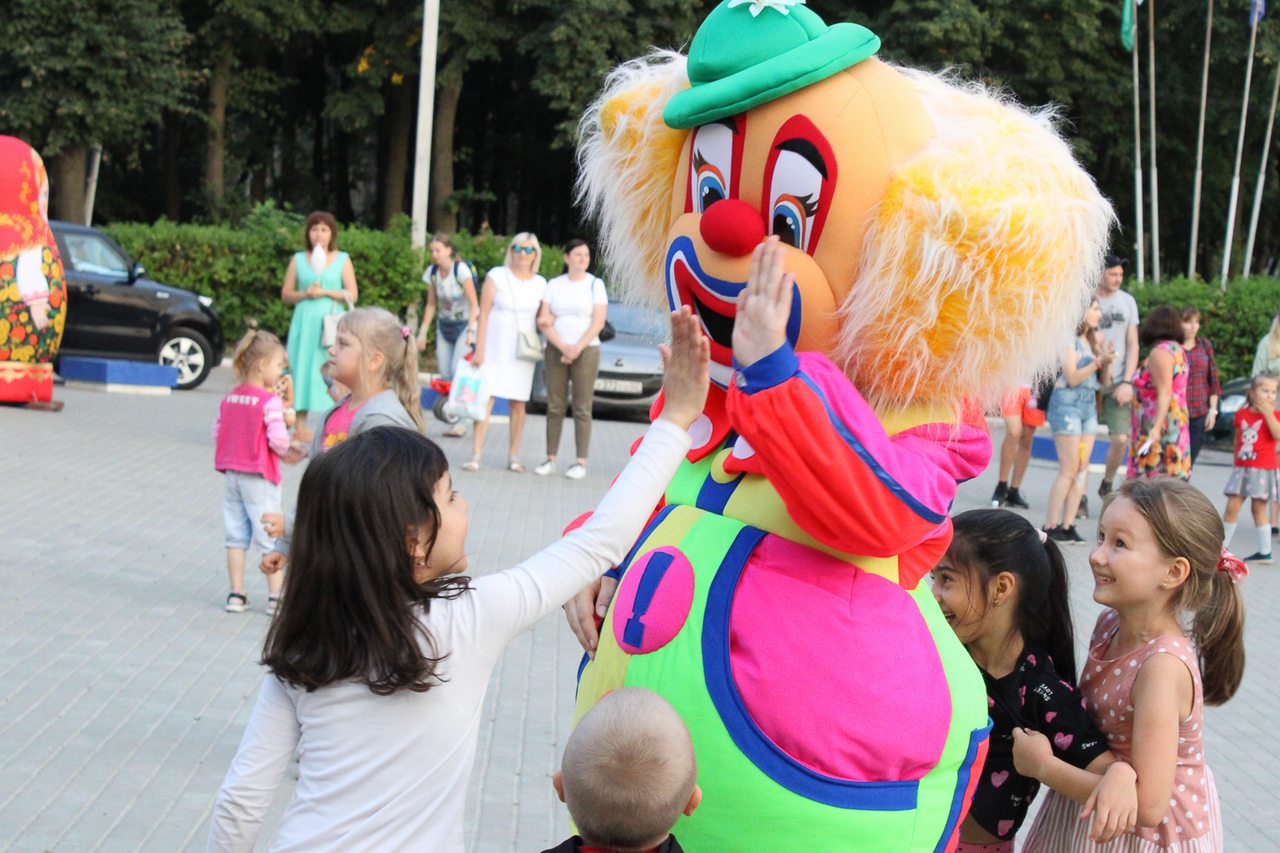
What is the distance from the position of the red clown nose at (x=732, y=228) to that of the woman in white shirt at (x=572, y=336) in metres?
7.76

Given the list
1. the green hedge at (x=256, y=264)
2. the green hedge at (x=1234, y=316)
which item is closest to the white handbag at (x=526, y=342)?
the green hedge at (x=256, y=264)

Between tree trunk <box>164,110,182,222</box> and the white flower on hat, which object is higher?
tree trunk <box>164,110,182,222</box>

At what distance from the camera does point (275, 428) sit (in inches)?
246

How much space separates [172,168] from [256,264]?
13.6 metres

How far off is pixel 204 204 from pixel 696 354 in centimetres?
2786

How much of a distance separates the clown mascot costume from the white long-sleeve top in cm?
23

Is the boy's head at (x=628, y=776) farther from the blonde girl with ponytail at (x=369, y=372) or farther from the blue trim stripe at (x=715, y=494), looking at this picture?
the blonde girl with ponytail at (x=369, y=372)

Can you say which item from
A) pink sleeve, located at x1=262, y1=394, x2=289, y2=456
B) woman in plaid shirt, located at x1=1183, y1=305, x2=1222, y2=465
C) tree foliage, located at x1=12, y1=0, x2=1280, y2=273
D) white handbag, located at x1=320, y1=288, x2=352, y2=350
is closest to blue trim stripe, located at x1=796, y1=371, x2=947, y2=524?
pink sleeve, located at x1=262, y1=394, x2=289, y2=456

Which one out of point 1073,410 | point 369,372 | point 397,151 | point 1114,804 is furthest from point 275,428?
point 397,151

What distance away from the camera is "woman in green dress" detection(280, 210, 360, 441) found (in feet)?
34.3

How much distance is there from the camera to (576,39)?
25344 mm

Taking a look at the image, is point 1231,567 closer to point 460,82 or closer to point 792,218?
point 792,218

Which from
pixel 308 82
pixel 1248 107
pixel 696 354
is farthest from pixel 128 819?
pixel 308 82

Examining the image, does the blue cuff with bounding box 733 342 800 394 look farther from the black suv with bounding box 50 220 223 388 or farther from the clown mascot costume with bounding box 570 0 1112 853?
the black suv with bounding box 50 220 223 388
